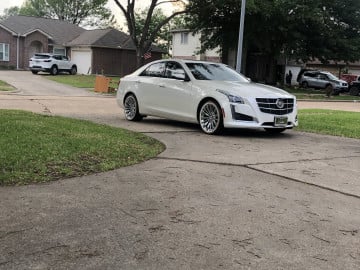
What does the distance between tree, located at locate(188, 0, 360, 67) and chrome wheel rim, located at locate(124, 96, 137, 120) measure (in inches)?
882

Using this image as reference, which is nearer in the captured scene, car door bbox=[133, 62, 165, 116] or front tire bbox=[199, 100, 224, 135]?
front tire bbox=[199, 100, 224, 135]

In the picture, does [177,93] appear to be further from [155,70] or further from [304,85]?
[304,85]

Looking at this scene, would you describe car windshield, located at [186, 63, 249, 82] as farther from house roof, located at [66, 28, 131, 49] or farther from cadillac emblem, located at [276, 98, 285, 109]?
house roof, located at [66, 28, 131, 49]

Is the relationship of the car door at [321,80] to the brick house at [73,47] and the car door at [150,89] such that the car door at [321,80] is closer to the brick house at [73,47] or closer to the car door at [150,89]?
the brick house at [73,47]

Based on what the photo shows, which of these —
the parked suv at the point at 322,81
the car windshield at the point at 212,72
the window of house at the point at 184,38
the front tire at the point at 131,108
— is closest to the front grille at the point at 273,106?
the car windshield at the point at 212,72

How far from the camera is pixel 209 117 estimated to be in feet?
36.1

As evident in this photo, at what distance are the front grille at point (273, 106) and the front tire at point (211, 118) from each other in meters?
0.85

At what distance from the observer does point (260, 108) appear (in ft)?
34.8

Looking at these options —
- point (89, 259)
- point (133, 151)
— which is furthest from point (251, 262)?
point (133, 151)

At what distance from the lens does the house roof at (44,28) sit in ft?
180

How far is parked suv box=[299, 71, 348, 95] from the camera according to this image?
42903 mm

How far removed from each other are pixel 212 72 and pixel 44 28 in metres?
49.0

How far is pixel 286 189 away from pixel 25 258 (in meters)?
3.42

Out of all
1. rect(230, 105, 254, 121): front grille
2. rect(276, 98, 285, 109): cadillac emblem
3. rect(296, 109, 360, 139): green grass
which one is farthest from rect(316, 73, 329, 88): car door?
rect(230, 105, 254, 121): front grille
